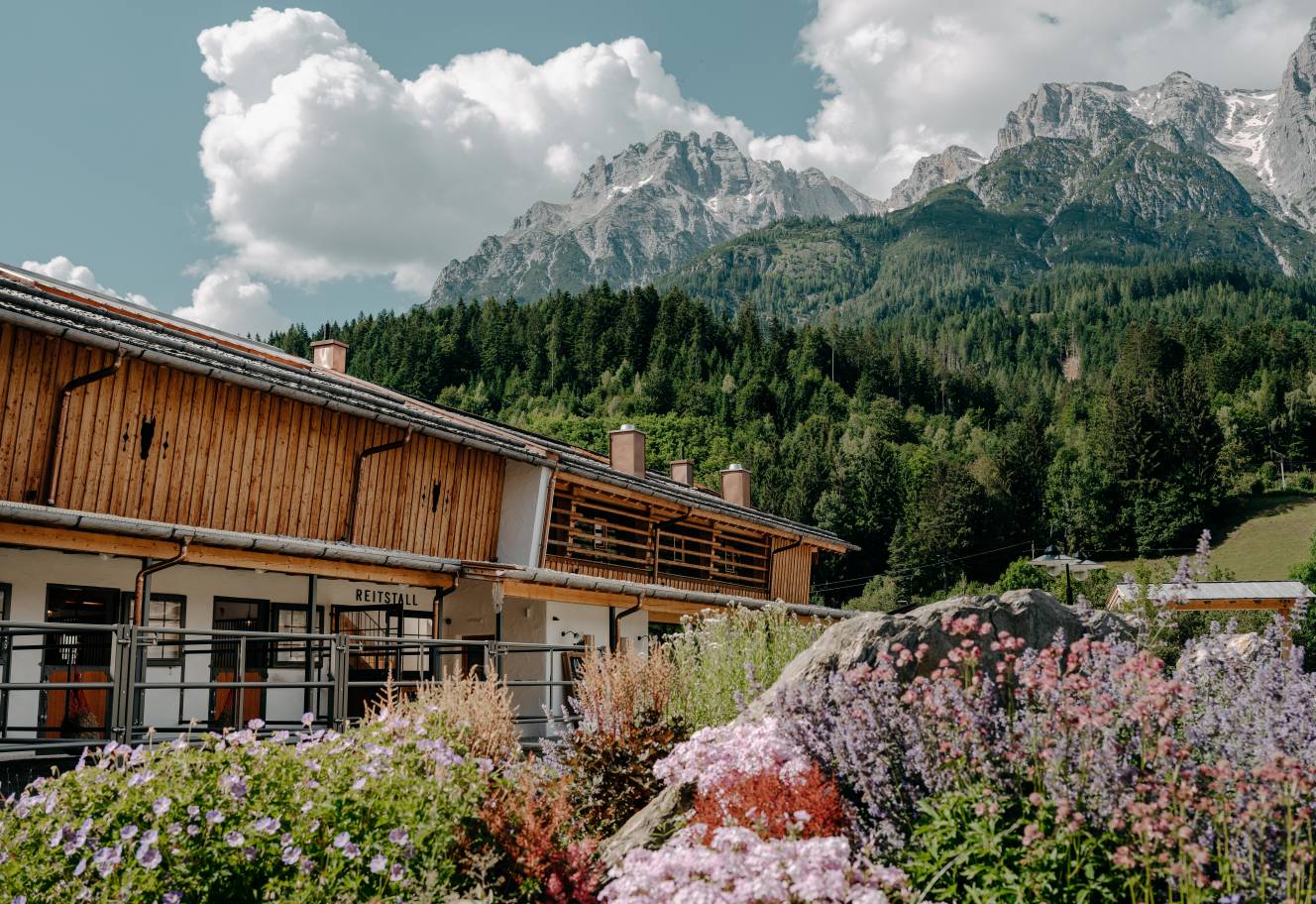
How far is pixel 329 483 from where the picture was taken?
49.2ft

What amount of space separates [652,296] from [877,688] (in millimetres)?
89090

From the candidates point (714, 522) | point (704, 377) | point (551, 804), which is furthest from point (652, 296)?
point (551, 804)

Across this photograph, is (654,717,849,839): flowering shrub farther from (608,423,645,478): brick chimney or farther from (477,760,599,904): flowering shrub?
(608,423,645,478): brick chimney

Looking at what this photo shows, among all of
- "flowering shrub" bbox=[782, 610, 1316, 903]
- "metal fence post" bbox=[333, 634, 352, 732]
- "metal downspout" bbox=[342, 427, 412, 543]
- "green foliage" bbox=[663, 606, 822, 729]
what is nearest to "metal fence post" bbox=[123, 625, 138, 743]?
"metal fence post" bbox=[333, 634, 352, 732]

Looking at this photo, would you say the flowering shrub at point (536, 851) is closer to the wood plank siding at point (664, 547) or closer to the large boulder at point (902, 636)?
the large boulder at point (902, 636)

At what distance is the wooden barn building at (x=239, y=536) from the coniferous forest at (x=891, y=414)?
159 ft

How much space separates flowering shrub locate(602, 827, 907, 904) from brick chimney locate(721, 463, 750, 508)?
25613mm

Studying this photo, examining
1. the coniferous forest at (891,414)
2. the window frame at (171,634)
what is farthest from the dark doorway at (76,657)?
the coniferous forest at (891,414)

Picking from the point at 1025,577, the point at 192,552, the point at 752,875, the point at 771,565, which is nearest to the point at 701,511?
the point at 771,565

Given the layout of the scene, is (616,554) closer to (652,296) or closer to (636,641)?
(636,641)

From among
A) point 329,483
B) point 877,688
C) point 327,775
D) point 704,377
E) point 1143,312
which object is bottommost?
point 327,775

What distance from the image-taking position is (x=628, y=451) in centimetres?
2450

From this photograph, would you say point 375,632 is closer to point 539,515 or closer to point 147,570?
point 539,515

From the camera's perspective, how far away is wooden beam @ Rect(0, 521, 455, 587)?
10820 millimetres
